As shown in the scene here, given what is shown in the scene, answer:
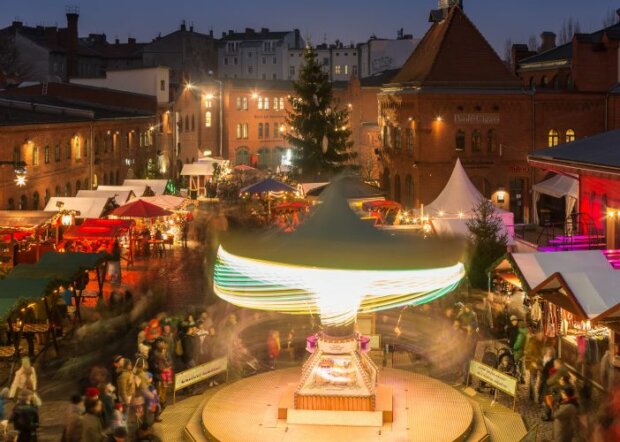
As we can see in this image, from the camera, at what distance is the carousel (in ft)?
46.0

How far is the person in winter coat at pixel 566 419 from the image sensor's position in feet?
46.9

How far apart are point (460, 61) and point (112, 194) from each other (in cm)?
2042

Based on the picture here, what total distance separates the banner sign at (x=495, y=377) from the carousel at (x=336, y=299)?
2.72 ft

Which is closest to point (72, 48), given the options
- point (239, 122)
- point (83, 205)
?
point (239, 122)

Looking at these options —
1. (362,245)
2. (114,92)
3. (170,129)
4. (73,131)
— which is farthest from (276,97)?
(362,245)

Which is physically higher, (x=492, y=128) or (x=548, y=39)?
(x=548, y=39)

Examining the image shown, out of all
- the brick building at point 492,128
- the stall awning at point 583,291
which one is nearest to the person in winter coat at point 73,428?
the stall awning at point 583,291

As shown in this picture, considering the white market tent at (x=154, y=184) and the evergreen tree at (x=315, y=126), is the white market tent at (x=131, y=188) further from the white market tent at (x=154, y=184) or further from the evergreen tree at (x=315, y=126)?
the evergreen tree at (x=315, y=126)

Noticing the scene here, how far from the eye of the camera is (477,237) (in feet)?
98.2

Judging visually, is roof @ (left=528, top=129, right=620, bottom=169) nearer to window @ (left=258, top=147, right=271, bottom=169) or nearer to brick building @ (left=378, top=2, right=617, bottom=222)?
brick building @ (left=378, top=2, right=617, bottom=222)

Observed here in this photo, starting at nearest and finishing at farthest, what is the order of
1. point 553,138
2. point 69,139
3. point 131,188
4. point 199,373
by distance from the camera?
1. point 199,373
2. point 131,188
3. point 553,138
4. point 69,139

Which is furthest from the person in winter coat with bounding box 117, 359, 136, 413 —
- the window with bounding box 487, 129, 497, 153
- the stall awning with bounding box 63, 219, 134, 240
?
the window with bounding box 487, 129, 497, 153

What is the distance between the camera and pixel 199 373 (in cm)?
1786

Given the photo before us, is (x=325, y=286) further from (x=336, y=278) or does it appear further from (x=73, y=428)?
(x=73, y=428)
